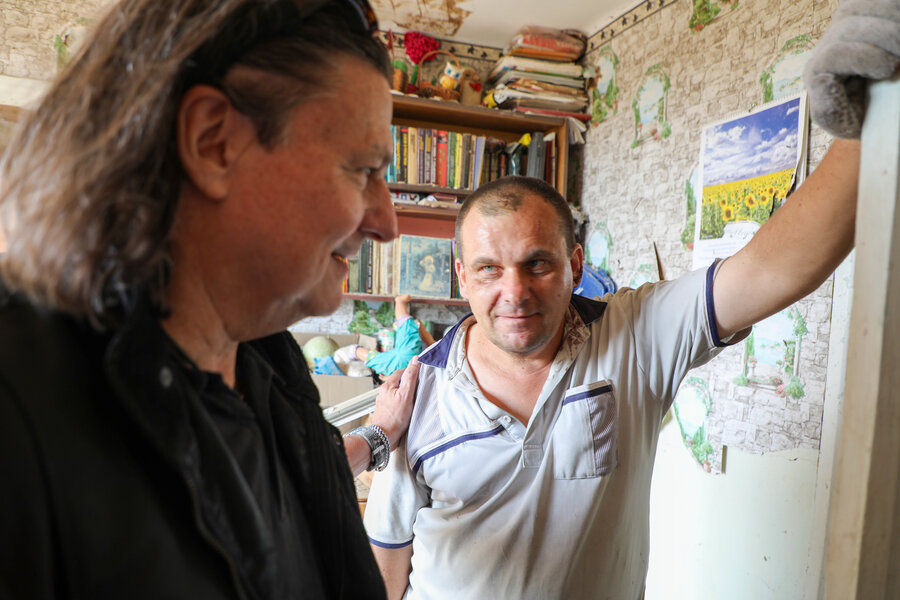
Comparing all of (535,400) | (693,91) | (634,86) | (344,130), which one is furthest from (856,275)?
(634,86)

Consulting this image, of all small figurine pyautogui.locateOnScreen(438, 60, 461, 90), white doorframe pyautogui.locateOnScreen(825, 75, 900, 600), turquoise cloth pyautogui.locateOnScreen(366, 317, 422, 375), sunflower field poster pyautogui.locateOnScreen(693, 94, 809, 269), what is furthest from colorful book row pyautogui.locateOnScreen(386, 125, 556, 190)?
white doorframe pyautogui.locateOnScreen(825, 75, 900, 600)

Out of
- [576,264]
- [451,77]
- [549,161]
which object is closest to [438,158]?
[451,77]

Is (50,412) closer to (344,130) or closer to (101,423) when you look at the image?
(101,423)

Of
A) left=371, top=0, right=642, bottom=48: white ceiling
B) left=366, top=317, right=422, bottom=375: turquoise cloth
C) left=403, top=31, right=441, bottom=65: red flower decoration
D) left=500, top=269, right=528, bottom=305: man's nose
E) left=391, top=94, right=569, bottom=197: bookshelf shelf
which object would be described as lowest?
left=366, top=317, right=422, bottom=375: turquoise cloth

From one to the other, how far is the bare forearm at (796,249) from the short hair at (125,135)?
2.40 ft

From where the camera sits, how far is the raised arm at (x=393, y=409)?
1.15 metres

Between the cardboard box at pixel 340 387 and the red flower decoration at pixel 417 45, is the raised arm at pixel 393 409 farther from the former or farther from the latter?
the red flower decoration at pixel 417 45

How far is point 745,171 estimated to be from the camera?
6.27 feet

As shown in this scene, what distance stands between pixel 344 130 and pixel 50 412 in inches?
13.7

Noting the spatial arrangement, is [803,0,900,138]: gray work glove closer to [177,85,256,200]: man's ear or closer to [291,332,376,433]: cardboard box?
[177,85,256,200]: man's ear

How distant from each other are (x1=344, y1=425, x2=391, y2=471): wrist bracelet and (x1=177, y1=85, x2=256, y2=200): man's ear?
30.5 inches

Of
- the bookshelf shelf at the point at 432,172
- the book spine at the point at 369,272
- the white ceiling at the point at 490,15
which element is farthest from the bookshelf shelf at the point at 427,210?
the white ceiling at the point at 490,15

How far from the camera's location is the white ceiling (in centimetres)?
260

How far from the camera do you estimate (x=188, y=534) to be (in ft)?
1.46
